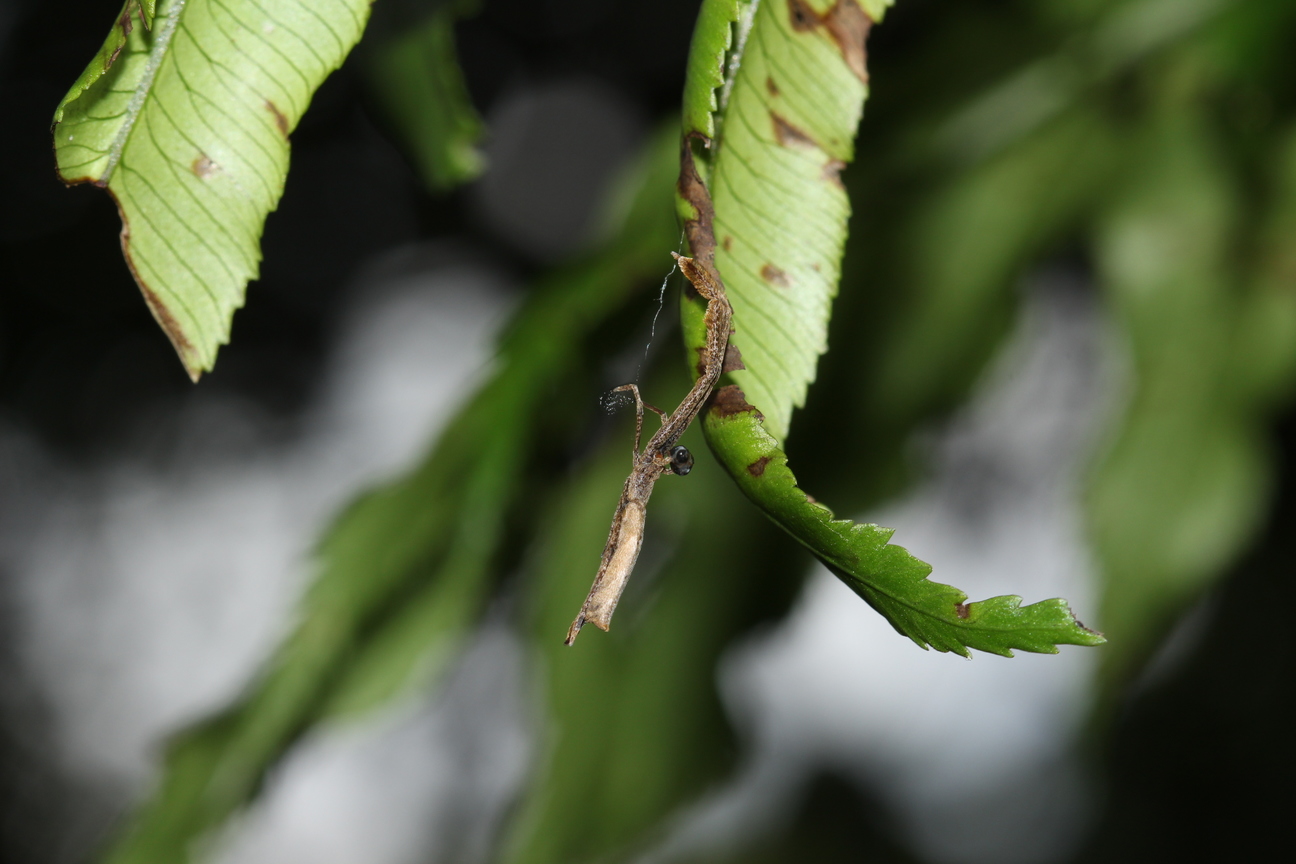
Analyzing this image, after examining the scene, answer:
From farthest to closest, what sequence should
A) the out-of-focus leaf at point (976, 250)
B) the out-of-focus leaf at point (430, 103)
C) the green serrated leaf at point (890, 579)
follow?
the out-of-focus leaf at point (976, 250) < the out-of-focus leaf at point (430, 103) < the green serrated leaf at point (890, 579)

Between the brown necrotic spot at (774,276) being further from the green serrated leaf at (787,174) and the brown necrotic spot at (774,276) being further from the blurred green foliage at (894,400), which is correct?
the blurred green foliage at (894,400)

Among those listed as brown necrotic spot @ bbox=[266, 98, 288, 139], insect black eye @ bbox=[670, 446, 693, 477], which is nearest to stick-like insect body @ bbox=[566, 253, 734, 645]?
insect black eye @ bbox=[670, 446, 693, 477]

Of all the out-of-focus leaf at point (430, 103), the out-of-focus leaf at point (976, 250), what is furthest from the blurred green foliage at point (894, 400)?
the out-of-focus leaf at point (430, 103)

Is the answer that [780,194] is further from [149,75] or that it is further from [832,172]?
[149,75]

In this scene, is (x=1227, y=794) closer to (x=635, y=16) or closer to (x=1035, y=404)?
(x=1035, y=404)

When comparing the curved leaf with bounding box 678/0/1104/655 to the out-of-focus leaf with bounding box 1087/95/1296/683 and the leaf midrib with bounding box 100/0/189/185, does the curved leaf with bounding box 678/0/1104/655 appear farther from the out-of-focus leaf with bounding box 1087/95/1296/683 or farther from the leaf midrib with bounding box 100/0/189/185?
the out-of-focus leaf with bounding box 1087/95/1296/683

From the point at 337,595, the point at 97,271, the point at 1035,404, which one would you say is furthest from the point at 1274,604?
the point at 97,271

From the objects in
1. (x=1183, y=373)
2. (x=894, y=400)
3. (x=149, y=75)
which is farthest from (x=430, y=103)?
(x=1183, y=373)
